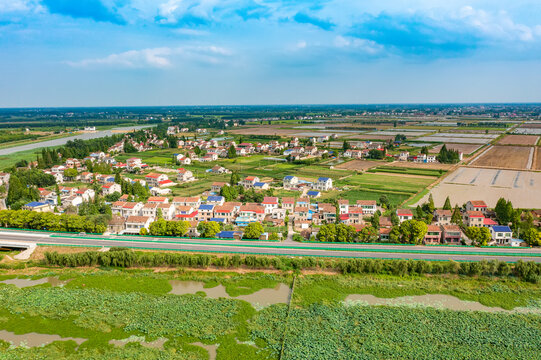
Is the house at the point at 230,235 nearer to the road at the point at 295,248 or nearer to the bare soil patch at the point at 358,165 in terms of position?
the road at the point at 295,248

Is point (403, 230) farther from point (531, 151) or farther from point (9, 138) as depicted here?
point (9, 138)

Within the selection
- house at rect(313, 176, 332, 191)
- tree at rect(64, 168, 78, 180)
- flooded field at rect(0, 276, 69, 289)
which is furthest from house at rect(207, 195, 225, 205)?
tree at rect(64, 168, 78, 180)

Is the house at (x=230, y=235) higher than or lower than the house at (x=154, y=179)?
lower

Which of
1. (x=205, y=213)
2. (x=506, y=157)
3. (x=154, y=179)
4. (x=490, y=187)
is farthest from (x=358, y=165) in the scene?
(x=205, y=213)

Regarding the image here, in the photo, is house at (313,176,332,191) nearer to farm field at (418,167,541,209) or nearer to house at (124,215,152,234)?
farm field at (418,167,541,209)

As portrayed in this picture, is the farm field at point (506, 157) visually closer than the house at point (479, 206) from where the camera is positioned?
No

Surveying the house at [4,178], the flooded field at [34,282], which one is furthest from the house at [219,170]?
the flooded field at [34,282]
